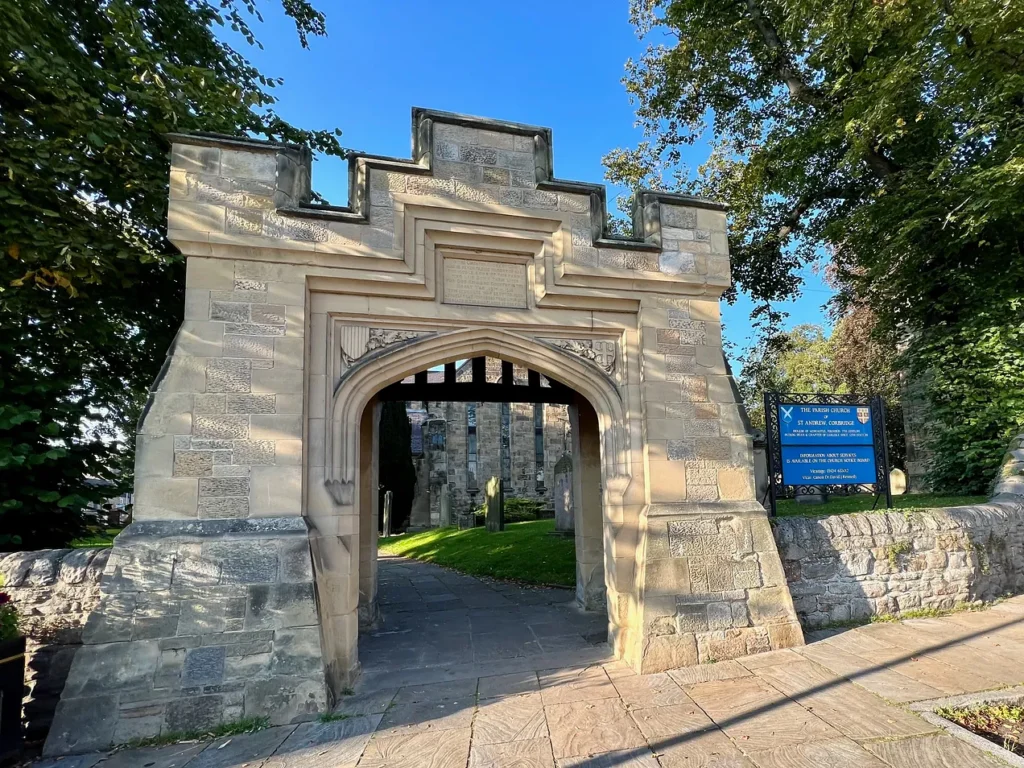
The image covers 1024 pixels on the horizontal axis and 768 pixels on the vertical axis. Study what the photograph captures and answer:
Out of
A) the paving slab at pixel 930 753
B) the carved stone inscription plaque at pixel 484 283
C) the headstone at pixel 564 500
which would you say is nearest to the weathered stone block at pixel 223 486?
the carved stone inscription plaque at pixel 484 283

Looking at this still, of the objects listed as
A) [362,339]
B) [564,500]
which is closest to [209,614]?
[362,339]

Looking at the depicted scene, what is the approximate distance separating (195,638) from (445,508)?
841 inches

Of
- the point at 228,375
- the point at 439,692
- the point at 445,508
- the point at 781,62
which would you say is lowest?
the point at 445,508

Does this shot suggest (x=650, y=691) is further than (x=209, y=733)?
Yes

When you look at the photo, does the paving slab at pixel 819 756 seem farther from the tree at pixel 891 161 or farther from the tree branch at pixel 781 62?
the tree branch at pixel 781 62

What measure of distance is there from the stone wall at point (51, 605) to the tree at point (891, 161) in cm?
1151

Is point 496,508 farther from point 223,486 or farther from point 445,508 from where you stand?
point 223,486

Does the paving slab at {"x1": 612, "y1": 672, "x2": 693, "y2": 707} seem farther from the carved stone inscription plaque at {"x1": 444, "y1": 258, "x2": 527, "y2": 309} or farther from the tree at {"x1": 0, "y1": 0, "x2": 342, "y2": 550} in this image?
the tree at {"x1": 0, "y1": 0, "x2": 342, "y2": 550}

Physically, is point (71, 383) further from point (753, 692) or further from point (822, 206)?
point (822, 206)

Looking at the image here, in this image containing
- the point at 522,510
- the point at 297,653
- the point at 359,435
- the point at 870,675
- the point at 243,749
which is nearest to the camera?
the point at 243,749

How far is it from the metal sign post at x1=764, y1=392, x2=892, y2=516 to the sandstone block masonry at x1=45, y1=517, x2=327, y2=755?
514 centimetres

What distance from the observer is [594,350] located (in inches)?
213

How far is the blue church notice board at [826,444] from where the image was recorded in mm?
6180

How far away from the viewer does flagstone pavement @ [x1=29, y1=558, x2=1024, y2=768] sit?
3.35 m
